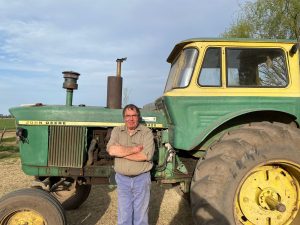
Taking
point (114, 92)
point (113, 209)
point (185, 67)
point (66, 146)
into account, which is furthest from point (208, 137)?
point (113, 209)

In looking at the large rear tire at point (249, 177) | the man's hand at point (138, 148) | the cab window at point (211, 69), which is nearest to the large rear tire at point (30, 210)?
the man's hand at point (138, 148)

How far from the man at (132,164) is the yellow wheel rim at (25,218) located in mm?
966

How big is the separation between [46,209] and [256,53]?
3.16m

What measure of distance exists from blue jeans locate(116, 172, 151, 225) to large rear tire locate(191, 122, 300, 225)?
1.93 feet

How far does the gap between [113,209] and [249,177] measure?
274 centimetres

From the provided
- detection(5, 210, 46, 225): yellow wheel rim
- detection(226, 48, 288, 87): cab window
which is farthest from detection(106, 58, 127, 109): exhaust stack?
detection(5, 210, 46, 225): yellow wheel rim

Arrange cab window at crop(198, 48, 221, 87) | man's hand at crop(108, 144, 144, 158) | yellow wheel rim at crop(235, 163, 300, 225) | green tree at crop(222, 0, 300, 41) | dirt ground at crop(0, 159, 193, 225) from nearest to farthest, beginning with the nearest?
man's hand at crop(108, 144, 144, 158), yellow wheel rim at crop(235, 163, 300, 225), cab window at crop(198, 48, 221, 87), dirt ground at crop(0, 159, 193, 225), green tree at crop(222, 0, 300, 41)

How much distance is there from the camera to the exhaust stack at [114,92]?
495 cm

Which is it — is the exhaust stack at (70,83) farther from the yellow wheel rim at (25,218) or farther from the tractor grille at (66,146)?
the yellow wheel rim at (25,218)

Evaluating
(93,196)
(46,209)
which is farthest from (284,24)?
(46,209)

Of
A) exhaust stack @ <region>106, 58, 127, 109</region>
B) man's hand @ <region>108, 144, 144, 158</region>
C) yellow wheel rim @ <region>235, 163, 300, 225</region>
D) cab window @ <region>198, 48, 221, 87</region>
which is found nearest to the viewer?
man's hand @ <region>108, 144, 144, 158</region>

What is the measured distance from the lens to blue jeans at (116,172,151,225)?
4203 mm

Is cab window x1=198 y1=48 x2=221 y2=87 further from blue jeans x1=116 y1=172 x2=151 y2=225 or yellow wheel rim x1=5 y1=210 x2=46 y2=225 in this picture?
yellow wheel rim x1=5 y1=210 x2=46 y2=225

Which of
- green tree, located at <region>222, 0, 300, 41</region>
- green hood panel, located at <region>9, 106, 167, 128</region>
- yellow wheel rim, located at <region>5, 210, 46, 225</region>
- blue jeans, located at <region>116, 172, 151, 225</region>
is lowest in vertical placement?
yellow wheel rim, located at <region>5, 210, 46, 225</region>
